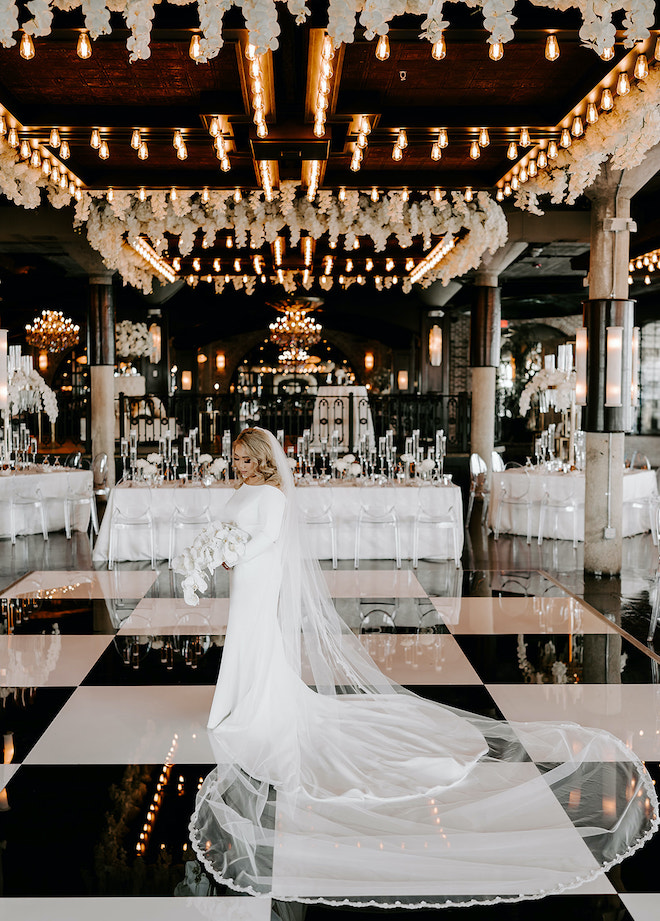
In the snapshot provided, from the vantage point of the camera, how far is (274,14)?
12.2 feet

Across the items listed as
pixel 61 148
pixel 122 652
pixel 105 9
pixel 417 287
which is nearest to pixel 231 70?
pixel 105 9

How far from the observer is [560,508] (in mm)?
9234

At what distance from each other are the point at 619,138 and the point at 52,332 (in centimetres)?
1456

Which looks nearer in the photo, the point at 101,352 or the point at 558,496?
the point at 558,496

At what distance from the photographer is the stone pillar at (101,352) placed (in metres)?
11.3

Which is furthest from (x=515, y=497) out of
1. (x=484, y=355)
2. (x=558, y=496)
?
(x=484, y=355)

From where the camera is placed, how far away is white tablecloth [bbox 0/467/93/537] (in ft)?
29.7

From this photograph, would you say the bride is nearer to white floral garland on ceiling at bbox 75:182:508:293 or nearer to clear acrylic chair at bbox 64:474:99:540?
white floral garland on ceiling at bbox 75:182:508:293

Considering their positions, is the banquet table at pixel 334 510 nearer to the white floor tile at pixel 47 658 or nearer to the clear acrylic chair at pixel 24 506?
the clear acrylic chair at pixel 24 506

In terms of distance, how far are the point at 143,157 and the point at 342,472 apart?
3587mm

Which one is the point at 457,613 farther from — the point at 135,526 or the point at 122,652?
the point at 135,526

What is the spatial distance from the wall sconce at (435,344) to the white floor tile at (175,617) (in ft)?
39.5

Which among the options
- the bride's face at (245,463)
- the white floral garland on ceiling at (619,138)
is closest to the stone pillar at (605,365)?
the white floral garland on ceiling at (619,138)

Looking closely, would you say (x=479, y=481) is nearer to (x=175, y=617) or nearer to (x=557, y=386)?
(x=557, y=386)
